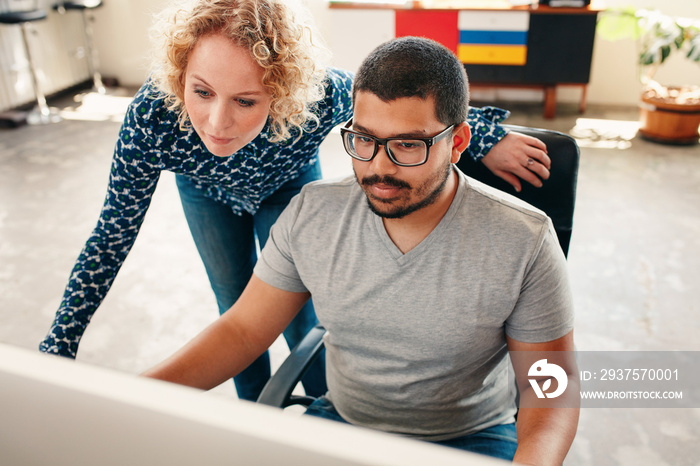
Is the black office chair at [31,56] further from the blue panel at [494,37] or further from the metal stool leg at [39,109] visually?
the blue panel at [494,37]

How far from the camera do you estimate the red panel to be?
448 centimetres

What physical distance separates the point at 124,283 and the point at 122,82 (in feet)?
11.9

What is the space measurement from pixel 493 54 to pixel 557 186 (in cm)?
352

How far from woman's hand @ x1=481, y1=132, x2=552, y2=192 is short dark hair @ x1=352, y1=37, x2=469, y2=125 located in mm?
218

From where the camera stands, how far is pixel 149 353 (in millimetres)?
2430

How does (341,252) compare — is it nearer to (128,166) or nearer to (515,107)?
(128,166)

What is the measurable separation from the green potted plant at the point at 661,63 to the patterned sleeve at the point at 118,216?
3762 millimetres

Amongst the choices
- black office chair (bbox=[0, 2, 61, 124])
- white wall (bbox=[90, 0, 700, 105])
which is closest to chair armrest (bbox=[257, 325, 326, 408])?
white wall (bbox=[90, 0, 700, 105])

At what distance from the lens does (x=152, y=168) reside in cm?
133

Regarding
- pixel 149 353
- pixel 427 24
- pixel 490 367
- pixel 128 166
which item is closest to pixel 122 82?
pixel 427 24

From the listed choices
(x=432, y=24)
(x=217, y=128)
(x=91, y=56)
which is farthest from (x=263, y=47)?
(x=91, y=56)

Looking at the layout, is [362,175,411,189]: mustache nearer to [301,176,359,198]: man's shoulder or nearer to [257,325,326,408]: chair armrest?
[301,176,359,198]: man's shoulder

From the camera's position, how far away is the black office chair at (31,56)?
442 centimetres

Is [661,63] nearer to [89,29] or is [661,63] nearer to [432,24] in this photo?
[432,24]
